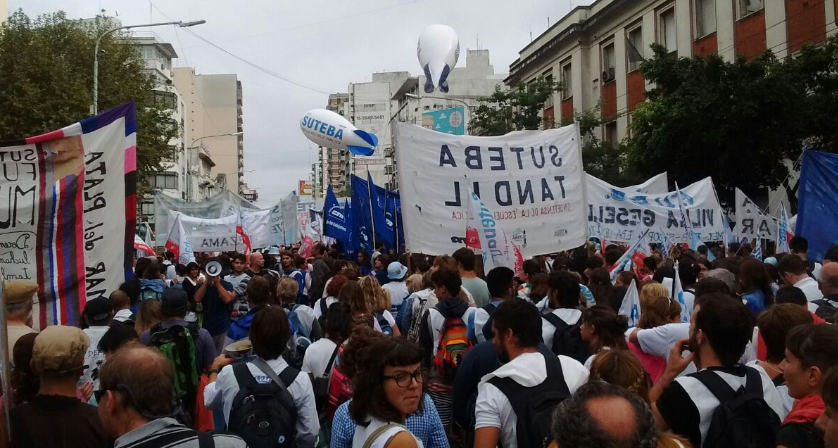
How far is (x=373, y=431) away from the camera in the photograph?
3.31 m

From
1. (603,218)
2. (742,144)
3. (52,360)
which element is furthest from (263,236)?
(52,360)

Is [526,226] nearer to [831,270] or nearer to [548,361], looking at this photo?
[831,270]

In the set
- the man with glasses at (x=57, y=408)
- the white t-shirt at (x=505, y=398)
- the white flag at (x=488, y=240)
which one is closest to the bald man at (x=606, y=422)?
the white t-shirt at (x=505, y=398)

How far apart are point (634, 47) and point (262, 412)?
32427mm

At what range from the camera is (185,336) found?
5.54 metres

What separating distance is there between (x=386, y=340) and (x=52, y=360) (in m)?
1.48

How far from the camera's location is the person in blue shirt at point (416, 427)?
3523 millimetres

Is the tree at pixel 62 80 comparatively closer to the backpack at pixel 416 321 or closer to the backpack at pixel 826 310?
the backpack at pixel 416 321

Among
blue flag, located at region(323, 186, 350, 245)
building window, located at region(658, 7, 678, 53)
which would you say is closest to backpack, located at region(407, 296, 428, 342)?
blue flag, located at region(323, 186, 350, 245)

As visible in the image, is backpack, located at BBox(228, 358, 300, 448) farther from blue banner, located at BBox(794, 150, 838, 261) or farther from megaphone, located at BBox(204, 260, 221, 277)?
blue banner, located at BBox(794, 150, 838, 261)

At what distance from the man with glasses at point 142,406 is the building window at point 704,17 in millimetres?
30587

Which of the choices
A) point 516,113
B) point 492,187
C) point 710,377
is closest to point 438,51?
point 516,113

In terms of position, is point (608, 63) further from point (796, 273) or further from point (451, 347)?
point (451, 347)

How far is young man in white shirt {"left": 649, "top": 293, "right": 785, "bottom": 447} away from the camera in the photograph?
3.35 meters
